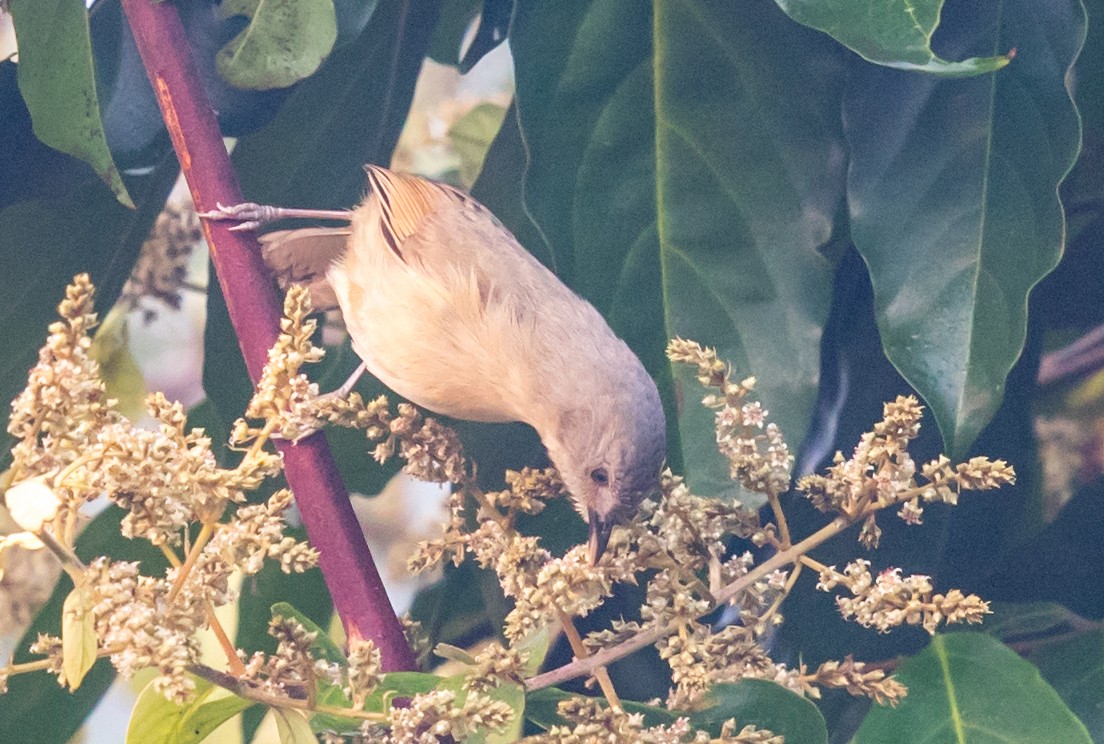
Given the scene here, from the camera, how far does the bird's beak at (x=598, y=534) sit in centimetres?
71

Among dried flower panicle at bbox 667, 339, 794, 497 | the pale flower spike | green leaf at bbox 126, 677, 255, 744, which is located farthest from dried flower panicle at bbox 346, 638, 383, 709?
dried flower panicle at bbox 667, 339, 794, 497

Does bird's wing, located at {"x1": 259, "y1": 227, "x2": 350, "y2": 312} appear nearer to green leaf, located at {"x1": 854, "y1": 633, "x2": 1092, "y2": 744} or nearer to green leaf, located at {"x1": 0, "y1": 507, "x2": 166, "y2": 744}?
green leaf, located at {"x1": 0, "y1": 507, "x2": 166, "y2": 744}

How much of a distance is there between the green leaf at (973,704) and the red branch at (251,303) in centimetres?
33

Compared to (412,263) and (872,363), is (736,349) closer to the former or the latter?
(872,363)

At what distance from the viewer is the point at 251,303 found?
30.1 inches

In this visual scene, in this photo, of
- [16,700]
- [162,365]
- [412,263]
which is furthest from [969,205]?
[16,700]

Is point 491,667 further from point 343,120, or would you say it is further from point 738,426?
point 343,120

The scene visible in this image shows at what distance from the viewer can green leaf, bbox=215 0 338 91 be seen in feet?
2.59

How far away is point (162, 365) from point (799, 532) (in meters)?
0.56

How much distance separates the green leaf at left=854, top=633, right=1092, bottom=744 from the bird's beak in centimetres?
22

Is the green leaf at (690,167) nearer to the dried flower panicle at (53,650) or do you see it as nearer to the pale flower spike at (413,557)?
the pale flower spike at (413,557)

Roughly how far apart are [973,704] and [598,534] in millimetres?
276

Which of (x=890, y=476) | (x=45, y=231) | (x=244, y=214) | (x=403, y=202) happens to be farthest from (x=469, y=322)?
(x=890, y=476)

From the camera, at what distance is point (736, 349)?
85 cm
